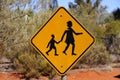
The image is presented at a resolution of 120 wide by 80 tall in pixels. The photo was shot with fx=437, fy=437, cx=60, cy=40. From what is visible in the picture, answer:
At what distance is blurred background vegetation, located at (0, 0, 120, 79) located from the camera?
13479 millimetres

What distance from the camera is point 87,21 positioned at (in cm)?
3425

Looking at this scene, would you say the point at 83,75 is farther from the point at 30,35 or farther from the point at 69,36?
the point at 69,36

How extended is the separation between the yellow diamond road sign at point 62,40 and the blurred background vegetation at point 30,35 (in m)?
5.22

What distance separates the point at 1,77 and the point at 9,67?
3.50 m

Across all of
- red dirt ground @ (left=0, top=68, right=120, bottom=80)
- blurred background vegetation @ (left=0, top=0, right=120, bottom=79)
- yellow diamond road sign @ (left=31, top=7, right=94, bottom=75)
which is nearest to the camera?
yellow diamond road sign @ (left=31, top=7, right=94, bottom=75)

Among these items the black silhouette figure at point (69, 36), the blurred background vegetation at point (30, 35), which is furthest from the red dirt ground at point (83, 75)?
the black silhouette figure at point (69, 36)

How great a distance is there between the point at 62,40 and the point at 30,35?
7.31 m

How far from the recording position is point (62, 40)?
25.8ft

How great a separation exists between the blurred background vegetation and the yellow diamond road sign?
205 inches

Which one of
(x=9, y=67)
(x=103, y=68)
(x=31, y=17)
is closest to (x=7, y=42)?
(x=31, y=17)

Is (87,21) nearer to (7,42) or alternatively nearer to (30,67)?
(30,67)

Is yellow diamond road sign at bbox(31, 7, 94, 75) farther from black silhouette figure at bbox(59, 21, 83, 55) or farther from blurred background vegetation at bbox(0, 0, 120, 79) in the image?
blurred background vegetation at bbox(0, 0, 120, 79)

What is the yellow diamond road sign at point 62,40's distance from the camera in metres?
7.79

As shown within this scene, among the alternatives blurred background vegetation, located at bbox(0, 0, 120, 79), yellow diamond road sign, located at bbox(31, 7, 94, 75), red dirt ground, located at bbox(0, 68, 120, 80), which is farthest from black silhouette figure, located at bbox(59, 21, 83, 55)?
red dirt ground, located at bbox(0, 68, 120, 80)
